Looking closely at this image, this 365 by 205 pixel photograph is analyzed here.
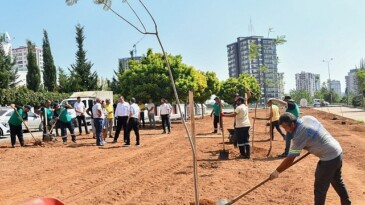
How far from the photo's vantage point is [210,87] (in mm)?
43688

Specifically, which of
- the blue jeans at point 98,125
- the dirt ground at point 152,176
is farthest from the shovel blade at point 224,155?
the blue jeans at point 98,125

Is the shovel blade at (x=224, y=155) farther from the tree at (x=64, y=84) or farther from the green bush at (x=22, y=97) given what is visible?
the tree at (x=64, y=84)

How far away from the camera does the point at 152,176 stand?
884 centimetres

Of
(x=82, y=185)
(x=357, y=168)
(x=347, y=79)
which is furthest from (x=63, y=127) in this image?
(x=347, y=79)

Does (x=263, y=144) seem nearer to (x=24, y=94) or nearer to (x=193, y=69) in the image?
(x=193, y=69)

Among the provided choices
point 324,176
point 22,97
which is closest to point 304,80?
point 22,97

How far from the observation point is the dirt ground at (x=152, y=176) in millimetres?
7078

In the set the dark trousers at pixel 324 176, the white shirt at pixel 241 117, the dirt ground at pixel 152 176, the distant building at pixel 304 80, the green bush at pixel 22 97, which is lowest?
the dirt ground at pixel 152 176

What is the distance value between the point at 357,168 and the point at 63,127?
10.7 m

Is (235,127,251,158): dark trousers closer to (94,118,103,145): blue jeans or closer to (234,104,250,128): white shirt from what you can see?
(234,104,250,128): white shirt

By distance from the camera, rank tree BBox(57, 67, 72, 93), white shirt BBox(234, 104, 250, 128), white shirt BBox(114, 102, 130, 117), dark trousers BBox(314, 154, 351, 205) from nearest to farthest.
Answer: dark trousers BBox(314, 154, 351, 205)
white shirt BBox(234, 104, 250, 128)
white shirt BBox(114, 102, 130, 117)
tree BBox(57, 67, 72, 93)

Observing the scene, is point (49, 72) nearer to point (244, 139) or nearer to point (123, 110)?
point (123, 110)

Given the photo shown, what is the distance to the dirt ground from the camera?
23.2 feet

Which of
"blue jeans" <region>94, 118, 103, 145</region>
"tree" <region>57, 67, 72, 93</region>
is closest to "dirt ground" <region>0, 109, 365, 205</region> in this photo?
"blue jeans" <region>94, 118, 103, 145</region>
